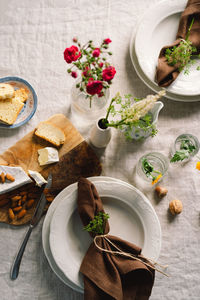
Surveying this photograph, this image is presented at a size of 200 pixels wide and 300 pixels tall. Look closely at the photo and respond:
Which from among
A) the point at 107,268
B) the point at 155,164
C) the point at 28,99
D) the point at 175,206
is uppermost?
the point at 28,99

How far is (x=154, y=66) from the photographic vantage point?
1.24 m

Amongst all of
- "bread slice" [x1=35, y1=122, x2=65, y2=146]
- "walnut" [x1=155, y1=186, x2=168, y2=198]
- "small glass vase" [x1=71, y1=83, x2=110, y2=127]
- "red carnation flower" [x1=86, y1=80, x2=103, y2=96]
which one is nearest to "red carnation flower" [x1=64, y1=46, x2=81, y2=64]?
"red carnation flower" [x1=86, y1=80, x2=103, y2=96]

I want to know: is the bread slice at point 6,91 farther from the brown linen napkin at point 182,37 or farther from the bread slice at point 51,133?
the brown linen napkin at point 182,37

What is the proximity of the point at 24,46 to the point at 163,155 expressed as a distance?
859 mm

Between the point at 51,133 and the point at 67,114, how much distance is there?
0.13 m

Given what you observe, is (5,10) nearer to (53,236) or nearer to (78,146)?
(78,146)

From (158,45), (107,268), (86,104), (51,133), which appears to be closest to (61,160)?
(51,133)

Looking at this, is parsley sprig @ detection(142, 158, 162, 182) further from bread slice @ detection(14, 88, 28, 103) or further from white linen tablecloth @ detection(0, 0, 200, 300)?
bread slice @ detection(14, 88, 28, 103)

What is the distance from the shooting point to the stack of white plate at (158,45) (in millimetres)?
1230

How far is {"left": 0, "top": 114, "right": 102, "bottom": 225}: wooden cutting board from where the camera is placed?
3.97 ft

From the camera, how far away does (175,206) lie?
1.22 m

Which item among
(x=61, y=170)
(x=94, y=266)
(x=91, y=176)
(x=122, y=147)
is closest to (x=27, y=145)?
(x=61, y=170)

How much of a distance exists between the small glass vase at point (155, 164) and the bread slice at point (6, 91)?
0.66 metres

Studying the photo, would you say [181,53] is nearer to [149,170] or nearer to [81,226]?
[149,170]
